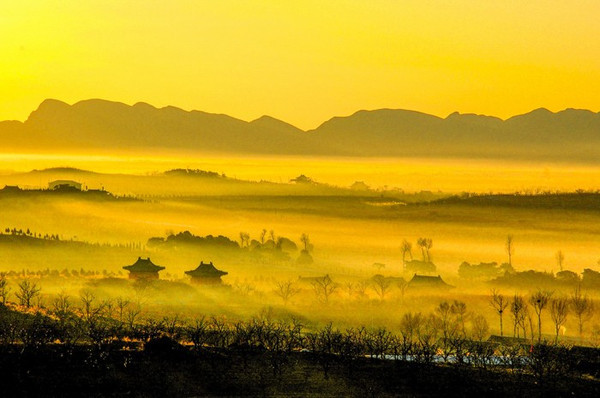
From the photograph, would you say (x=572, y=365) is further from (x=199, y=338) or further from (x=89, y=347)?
(x=89, y=347)

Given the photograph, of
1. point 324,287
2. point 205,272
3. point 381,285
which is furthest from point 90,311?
point 381,285

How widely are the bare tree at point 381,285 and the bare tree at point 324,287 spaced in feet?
31.0

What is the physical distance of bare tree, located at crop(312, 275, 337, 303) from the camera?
167 m

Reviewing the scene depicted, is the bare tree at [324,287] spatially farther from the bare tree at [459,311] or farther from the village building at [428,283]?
the bare tree at [459,311]

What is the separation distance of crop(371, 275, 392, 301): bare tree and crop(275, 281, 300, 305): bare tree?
17.2m

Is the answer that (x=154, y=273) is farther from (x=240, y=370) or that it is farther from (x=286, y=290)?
(x=240, y=370)

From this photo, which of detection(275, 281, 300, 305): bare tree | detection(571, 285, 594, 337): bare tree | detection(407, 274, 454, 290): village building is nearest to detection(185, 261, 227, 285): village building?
detection(275, 281, 300, 305): bare tree

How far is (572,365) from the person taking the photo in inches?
2689

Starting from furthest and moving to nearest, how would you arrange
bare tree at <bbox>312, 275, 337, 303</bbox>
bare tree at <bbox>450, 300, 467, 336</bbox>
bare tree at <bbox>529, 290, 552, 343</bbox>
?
1. bare tree at <bbox>312, 275, 337, 303</bbox>
2. bare tree at <bbox>450, 300, 467, 336</bbox>
3. bare tree at <bbox>529, 290, 552, 343</bbox>

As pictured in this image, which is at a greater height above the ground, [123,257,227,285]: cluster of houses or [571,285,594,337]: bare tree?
[123,257,227,285]: cluster of houses

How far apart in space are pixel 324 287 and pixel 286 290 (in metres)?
7.91

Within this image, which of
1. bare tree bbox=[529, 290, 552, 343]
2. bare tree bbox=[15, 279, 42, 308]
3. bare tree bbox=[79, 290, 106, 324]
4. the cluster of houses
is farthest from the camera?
the cluster of houses

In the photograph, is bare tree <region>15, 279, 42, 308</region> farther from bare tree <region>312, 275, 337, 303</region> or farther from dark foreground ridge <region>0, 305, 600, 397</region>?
bare tree <region>312, 275, 337, 303</region>

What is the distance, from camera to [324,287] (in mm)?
172375
